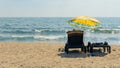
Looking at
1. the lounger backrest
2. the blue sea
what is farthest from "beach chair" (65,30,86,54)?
the blue sea

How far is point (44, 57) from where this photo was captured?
1053 cm

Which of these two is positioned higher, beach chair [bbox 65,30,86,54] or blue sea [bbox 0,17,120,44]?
beach chair [bbox 65,30,86,54]

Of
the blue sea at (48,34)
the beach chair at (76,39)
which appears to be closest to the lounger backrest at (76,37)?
the beach chair at (76,39)

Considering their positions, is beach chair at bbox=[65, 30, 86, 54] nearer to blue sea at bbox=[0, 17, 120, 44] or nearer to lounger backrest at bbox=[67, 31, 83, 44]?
lounger backrest at bbox=[67, 31, 83, 44]

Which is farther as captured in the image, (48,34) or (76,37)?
(48,34)

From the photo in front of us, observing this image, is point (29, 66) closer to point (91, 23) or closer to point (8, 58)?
point (8, 58)

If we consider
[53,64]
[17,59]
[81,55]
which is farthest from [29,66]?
[81,55]

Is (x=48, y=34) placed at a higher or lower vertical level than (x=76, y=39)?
lower

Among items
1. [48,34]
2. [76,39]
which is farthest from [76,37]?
[48,34]

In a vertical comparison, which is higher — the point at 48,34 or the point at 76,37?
the point at 76,37

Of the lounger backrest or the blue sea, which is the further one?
the blue sea

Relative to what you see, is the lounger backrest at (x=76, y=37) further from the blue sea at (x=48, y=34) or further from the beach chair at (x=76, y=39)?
the blue sea at (x=48, y=34)

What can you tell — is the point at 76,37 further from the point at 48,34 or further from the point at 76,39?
the point at 48,34

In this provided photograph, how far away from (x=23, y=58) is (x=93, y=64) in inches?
119
